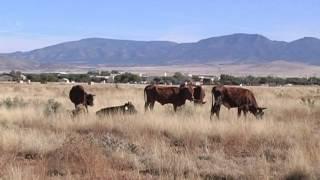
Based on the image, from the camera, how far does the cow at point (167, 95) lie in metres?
26.0

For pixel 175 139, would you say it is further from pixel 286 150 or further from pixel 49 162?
pixel 49 162

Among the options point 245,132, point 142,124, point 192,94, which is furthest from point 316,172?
point 192,94

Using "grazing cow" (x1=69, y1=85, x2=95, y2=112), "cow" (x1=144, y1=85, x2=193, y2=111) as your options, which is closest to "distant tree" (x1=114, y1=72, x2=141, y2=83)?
"grazing cow" (x1=69, y1=85, x2=95, y2=112)

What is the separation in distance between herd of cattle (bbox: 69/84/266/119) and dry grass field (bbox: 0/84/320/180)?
2.12 m

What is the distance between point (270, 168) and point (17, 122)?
10883mm

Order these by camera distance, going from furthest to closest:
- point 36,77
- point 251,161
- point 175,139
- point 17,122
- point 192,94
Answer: point 36,77, point 192,94, point 17,122, point 175,139, point 251,161

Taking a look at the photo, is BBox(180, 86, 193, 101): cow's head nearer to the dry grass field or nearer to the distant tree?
the dry grass field

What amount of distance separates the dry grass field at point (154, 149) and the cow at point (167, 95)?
16.3 feet

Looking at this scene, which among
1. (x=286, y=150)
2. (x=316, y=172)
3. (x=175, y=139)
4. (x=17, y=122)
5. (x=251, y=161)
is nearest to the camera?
(x=316, y=172)

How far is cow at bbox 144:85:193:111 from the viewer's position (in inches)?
1025

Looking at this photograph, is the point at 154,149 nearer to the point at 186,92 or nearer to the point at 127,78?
the point at 186,92

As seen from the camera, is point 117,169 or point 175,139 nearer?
point 117,169

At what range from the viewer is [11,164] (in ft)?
38.5

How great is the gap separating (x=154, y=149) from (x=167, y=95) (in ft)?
39.9
